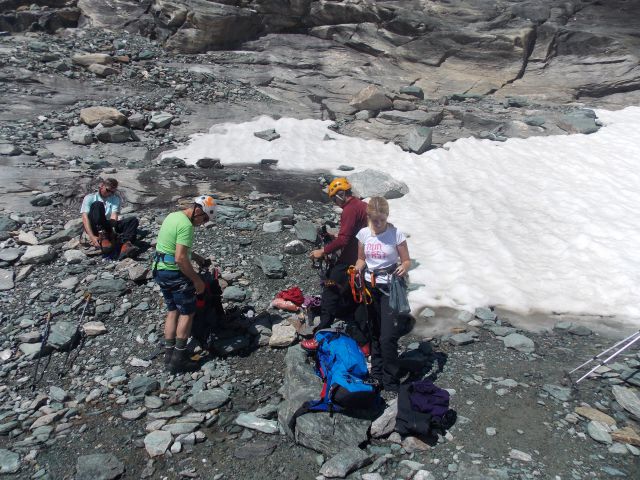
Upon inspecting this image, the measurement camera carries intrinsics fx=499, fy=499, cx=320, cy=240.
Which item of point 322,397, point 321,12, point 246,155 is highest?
point 321,12

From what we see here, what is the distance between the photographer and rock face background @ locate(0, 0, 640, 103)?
838 inches

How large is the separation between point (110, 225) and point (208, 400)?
15.1ft

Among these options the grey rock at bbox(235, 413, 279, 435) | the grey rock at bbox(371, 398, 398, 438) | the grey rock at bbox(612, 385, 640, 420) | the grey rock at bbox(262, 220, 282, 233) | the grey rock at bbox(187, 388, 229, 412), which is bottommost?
the grey rock at bbox(187, 388, 229, 412)

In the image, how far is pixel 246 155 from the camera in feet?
50.2

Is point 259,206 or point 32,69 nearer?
point 259,206

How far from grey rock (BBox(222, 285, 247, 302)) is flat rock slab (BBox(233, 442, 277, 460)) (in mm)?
3031

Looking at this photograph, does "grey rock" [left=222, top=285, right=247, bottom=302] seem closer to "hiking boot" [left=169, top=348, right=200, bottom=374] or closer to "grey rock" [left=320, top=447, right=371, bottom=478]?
"hiking boot" [left=169, top=348, right=200, bottom=374]

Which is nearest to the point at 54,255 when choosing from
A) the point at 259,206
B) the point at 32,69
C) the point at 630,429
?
the point at 259,206

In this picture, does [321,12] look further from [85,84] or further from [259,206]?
[259,206]

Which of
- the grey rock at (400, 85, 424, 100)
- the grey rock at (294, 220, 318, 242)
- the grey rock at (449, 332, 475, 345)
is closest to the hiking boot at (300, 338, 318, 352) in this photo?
the grey rock at (449, 332, 475, 345)

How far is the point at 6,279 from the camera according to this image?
27.1 feet

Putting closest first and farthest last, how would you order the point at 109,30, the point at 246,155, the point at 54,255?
the point at 54,255, the point at 246,155, the point at 109,30

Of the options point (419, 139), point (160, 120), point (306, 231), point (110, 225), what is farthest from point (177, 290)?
point (160, 120)

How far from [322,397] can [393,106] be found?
1541 centimetres
